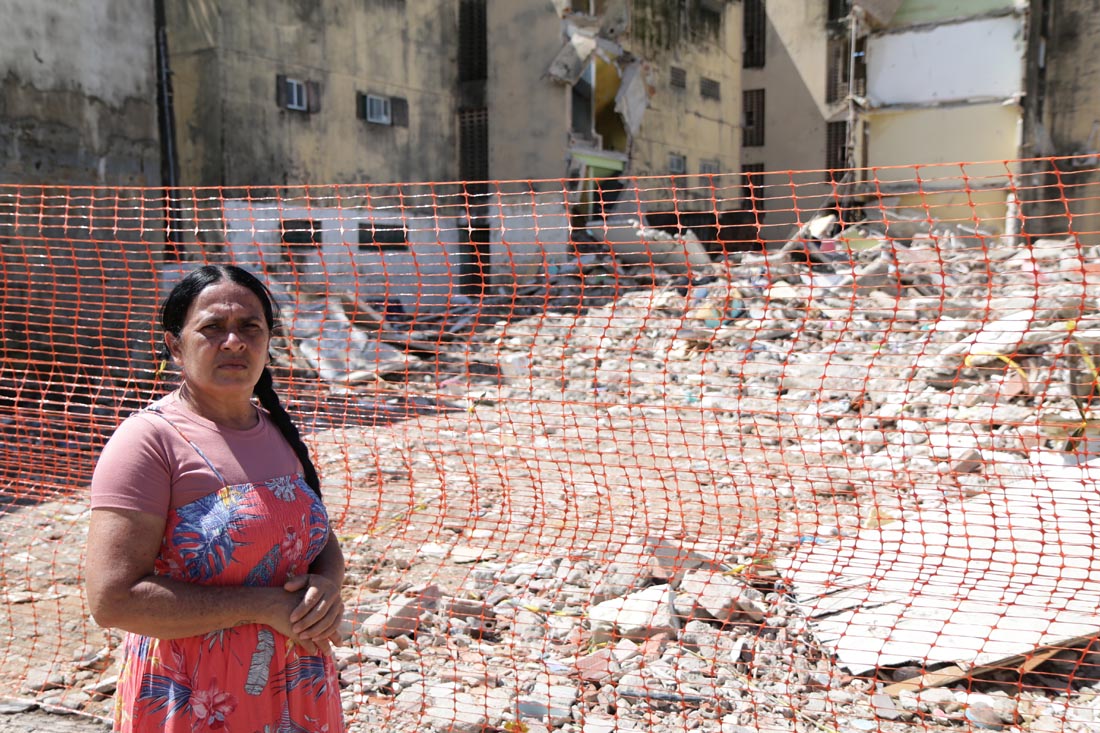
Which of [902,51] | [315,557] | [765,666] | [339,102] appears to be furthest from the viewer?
[902,51]

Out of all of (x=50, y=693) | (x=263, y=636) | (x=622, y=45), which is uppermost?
(x=622, y=45)

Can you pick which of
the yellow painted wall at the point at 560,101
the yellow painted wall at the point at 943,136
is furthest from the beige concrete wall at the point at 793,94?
the yellow painted wall at the point at 560,101

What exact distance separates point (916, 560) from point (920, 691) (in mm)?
973

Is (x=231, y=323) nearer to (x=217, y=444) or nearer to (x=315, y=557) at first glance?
(x=217, y=444)

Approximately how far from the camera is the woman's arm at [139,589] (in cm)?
176

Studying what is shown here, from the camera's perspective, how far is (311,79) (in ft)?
50.0

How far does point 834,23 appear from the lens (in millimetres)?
25203

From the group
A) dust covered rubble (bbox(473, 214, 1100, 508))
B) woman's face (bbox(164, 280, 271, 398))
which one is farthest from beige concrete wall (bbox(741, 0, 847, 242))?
woman's face (bbox(164, 280, 271, 398))

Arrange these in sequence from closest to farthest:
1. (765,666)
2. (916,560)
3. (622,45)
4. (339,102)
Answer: (765,666)
(916,560)
(339,102)
(622,45)

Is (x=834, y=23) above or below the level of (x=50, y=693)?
above

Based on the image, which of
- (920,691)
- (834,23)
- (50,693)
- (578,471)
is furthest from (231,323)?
(834,23)

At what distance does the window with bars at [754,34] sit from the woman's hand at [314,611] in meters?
26.5

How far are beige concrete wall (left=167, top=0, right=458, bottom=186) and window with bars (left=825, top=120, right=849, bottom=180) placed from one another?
11878mm

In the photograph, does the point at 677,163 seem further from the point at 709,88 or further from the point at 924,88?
the point at 924,88
